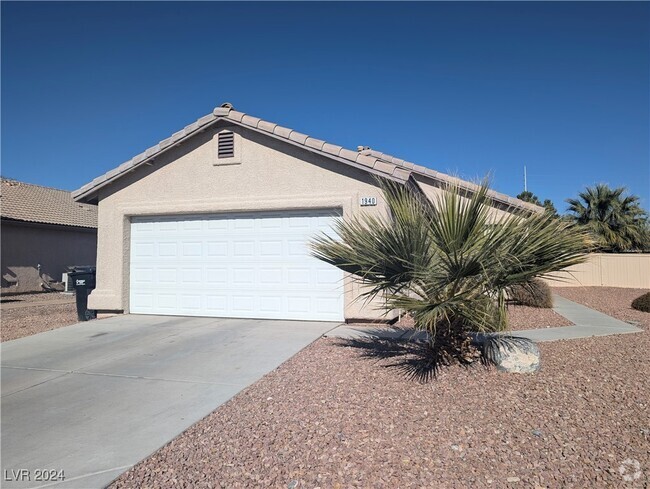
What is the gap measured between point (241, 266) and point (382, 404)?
6.37 meters

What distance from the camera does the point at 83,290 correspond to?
11.2 meters

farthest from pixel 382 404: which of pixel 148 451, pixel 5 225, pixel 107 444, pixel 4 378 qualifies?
pixel 5 225

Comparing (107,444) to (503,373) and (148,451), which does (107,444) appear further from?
(503,373)

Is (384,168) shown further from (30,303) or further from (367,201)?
(30,303)

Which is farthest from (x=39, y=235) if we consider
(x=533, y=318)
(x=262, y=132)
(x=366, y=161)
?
(x=533, y=318)

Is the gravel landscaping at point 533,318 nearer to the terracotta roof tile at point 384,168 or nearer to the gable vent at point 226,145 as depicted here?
the terracotta roof tile at point 384,168

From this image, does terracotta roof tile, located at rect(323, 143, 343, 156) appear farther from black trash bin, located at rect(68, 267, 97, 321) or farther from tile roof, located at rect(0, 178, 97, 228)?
tile roof, located at rect(0, 178, 97, 228)

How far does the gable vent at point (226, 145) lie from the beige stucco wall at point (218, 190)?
0.14 meters

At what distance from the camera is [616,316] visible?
11758 millimetres

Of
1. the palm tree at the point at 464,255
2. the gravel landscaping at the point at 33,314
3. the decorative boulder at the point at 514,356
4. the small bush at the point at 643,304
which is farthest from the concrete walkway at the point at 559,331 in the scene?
the gravel landscaping at the point at 33,314

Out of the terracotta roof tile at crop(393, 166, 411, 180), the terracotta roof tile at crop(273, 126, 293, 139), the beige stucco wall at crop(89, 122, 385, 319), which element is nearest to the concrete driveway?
the beige stucco wall at crop(89, 122, 385, 319)

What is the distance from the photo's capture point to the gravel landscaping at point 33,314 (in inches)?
391

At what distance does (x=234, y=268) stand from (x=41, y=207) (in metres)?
15.9

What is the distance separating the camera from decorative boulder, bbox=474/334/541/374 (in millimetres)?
5535
